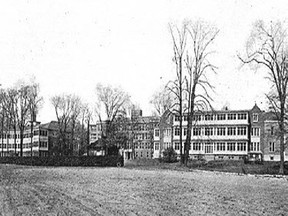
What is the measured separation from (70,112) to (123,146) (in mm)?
15354

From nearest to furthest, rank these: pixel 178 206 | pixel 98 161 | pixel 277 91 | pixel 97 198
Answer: pixel 178 206, pixel 97 198, pixel 277 91, pixel 98 161

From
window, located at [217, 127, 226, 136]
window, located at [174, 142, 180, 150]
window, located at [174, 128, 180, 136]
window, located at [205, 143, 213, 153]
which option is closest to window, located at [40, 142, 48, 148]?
window, located at [174, 128, 180, 136]

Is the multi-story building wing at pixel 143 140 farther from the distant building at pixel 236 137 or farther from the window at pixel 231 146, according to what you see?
the window at pixel 231 146

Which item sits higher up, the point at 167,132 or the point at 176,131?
the point at 176,131

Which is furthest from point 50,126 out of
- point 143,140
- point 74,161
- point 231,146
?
point 74,161

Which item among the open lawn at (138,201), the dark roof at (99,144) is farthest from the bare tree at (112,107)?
the open lawn at (138,201)

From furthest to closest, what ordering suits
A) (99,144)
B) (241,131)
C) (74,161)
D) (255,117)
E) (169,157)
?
(241,131)
(255,117)
(99,144)
(169,157)
(74,161)

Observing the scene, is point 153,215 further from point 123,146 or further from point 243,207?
point 123,146

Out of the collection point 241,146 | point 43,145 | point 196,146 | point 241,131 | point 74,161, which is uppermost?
point 241,131

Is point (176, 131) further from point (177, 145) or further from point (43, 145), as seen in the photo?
point (43, 145)

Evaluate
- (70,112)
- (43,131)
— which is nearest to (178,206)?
(70,112)

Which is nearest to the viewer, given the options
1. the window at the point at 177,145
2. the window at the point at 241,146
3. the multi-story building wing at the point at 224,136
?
the window at the point at 241,146

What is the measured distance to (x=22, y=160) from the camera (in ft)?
202

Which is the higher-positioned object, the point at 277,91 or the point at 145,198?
the point at 277,91
